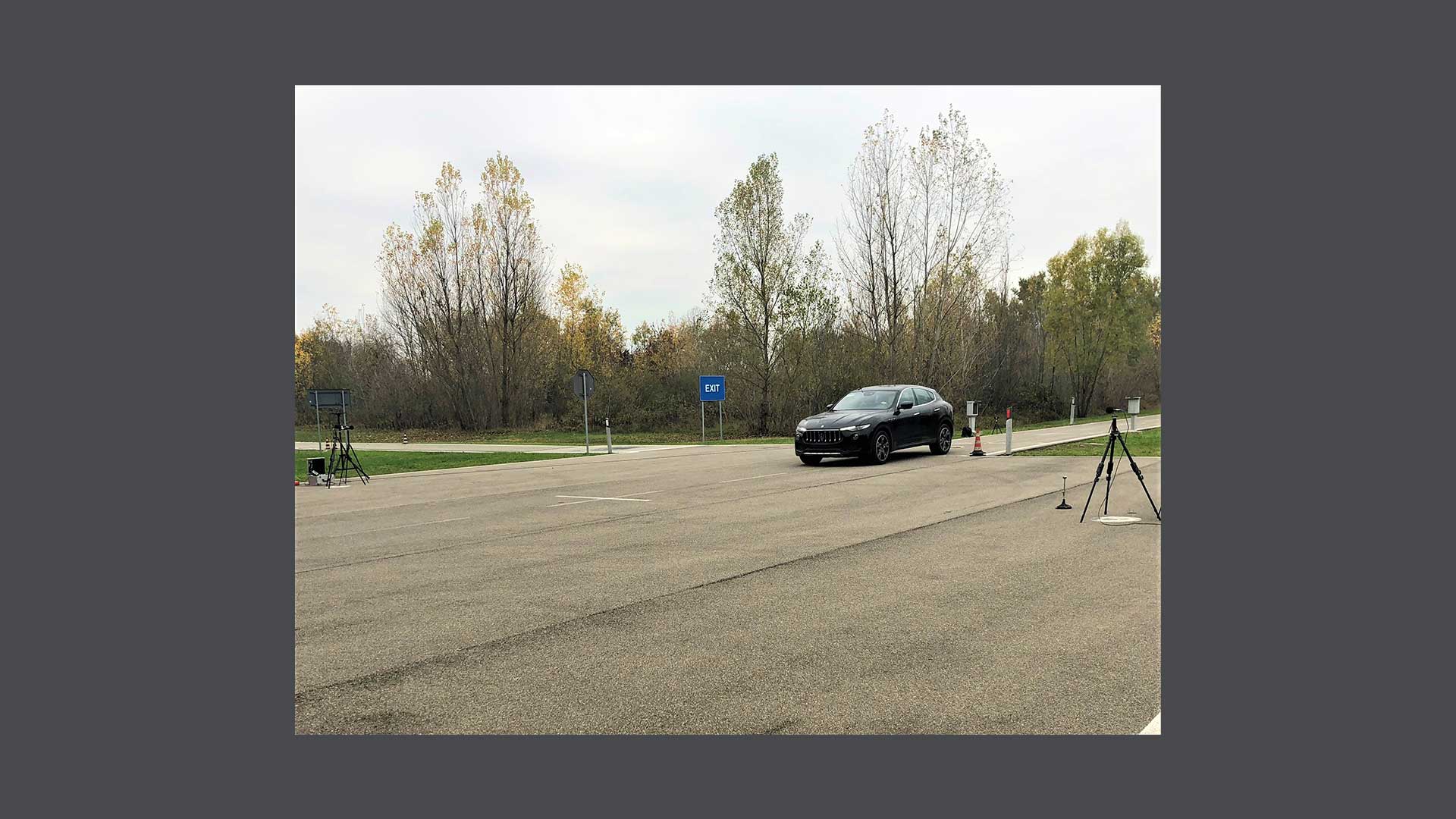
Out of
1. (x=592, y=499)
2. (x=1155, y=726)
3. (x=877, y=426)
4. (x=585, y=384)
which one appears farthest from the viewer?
(x=585, y=384)

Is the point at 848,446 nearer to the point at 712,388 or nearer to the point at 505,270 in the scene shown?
the point at 712,388

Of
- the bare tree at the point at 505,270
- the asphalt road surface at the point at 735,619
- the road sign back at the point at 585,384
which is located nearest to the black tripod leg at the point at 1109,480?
the asphalt road surface at the point at 735,619

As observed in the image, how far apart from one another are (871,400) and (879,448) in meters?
1.93

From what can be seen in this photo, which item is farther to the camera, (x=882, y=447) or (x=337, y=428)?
(x=882, y=447)

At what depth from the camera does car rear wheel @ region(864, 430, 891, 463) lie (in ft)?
69.1

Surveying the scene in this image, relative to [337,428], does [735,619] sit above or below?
below

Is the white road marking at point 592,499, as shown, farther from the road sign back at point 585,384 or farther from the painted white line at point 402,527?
the road sign back at point 585,384

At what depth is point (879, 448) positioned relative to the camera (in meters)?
21.3

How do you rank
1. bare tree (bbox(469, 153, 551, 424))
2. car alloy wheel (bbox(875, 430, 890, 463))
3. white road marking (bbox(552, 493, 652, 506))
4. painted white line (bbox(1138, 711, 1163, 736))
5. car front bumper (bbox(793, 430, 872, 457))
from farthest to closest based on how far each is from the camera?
bare tree (bbox(469, 153, 551, 424)) → car alloy wheel (bbox(875, 430, 890, 463)) → car front bumper (bbox(793, 430, 872, 457)) → white road marking (bbox(552, 493, 652, 506)) → painted white line (bbox(1138, 711, 1163, 736))

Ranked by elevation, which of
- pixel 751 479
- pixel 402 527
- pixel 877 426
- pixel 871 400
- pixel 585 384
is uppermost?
pixel 585 384

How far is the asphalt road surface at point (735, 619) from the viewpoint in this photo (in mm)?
4930

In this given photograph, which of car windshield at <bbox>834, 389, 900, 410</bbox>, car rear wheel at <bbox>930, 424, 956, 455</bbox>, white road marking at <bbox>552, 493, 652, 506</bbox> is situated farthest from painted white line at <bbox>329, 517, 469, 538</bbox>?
car rear wheel at <bbox>930, 424, 956, 455</bbox>

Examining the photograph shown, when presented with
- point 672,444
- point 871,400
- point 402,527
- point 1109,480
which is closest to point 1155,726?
point 1109,480

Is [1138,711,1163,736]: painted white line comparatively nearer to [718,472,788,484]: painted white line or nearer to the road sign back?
[718,472,788,484]: painted white line
